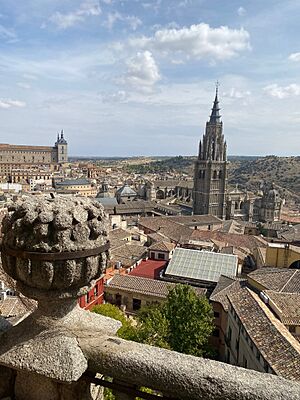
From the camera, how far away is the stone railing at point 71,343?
2670 millimetres

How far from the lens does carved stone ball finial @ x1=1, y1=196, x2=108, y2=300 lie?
2.96m

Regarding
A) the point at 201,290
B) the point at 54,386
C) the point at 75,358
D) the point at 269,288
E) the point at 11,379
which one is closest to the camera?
the point at 75,358

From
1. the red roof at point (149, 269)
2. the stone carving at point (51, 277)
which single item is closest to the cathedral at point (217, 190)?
the red roof at point (149, 269)

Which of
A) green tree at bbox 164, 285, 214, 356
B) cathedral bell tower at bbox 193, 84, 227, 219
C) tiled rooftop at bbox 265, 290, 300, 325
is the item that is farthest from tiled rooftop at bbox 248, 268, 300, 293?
cathedral bell tower at bbox 193, 84, 227, 219

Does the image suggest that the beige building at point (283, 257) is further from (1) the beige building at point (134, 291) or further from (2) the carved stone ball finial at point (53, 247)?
(2) the carved stone ball finial at point (53, 247)

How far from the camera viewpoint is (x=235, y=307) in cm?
1789

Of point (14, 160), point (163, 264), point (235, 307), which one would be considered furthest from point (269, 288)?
point (14, 160)

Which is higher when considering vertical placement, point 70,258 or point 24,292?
point 70,258

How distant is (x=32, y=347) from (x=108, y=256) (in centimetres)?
107

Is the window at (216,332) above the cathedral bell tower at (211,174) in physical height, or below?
below

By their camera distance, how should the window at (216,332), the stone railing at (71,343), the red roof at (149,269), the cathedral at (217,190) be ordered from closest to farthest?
the stone railing at (71,343)
the window at (216,332)
the red roof at (149,269)
the cathedral at (217,190)

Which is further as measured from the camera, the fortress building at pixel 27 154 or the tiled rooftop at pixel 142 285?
the fortress building at pixel 27 154

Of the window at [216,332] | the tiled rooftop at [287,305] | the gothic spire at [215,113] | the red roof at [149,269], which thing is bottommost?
the window at [216,332]

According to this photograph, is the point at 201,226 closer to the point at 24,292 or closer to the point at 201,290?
the point at 201,290
